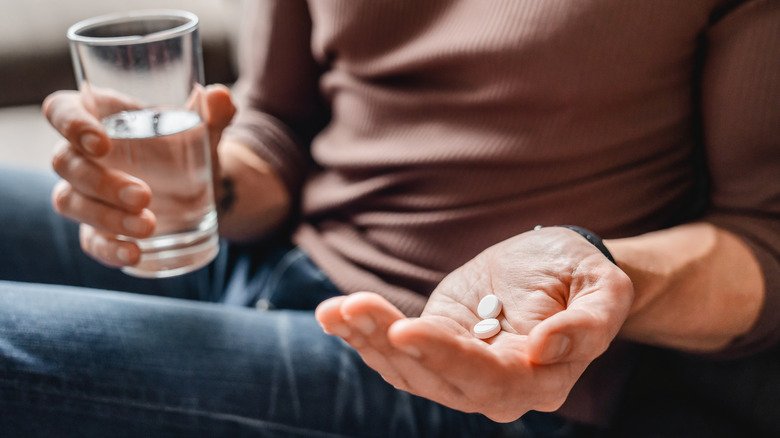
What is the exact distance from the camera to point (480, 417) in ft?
2.39

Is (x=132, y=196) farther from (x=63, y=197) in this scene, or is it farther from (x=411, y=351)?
(x=411, y=351)

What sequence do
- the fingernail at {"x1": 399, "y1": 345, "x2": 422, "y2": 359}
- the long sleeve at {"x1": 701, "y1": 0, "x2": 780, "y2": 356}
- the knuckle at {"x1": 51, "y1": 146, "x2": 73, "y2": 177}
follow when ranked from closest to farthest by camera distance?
the fingernail at {"x1": 399, "y1": 345, "x2": 422, "y2": 359}
the long sleeve at {"x1": 701, "y1": 0, "x2": 780, "y2": 356}
the knuckle at {"x1": 51, "y1": 146, "x2": 73, "y2": 177}

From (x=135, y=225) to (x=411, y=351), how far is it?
0.35 meters

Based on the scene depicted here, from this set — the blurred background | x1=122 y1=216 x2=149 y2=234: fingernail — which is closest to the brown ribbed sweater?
x1=122 y1=216 x2=149 y2=234: fingernail

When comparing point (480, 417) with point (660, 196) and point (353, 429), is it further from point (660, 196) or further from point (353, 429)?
point (660, 196)

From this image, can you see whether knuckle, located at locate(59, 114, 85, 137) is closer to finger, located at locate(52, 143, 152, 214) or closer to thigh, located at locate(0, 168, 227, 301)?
finger, located at locate(52, 143, 152, 214)

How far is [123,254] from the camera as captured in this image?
2.44 feet

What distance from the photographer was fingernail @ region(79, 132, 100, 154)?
684 millimetres

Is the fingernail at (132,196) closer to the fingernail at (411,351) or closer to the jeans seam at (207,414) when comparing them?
the jeans seam at (207,414)

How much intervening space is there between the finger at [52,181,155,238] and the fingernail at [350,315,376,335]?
32 centimetres

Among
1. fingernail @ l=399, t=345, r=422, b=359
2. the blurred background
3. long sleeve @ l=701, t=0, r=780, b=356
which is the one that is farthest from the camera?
the blurred background

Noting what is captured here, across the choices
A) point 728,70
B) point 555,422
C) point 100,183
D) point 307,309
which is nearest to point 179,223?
point 100,183

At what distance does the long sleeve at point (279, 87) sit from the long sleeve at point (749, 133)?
0.47 metres

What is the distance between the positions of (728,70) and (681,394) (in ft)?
1.07
